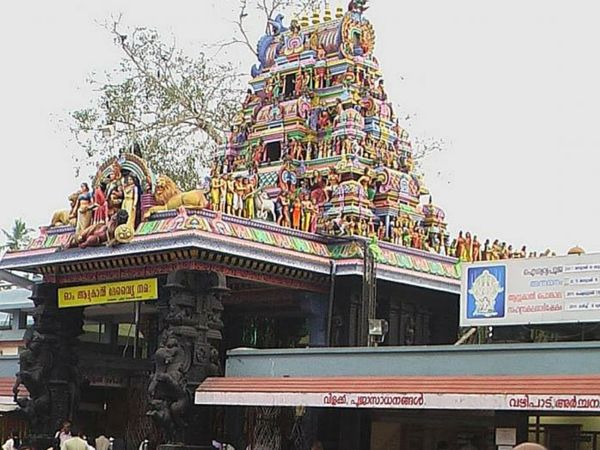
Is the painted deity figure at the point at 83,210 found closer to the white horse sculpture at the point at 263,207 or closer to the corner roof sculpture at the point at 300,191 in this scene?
the corner roof sculpture at the point at 300,191

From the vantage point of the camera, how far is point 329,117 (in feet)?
78.5

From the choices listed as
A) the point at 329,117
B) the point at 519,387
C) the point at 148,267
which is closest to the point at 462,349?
the point at 519,387

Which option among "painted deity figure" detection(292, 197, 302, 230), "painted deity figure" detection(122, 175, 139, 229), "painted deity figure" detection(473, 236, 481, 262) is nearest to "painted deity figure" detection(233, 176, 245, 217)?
"painted deity figure" detection(292, 197, 302, 230)

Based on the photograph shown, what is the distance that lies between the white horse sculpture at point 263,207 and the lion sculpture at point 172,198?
1524 mm

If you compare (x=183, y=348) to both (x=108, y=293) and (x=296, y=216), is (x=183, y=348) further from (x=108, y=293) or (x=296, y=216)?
(x=296, y=216)

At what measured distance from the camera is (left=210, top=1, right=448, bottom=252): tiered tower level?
2244 cm


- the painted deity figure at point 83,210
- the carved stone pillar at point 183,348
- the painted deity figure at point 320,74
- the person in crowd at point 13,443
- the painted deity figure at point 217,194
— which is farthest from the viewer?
the painted deity figure at point 320,74

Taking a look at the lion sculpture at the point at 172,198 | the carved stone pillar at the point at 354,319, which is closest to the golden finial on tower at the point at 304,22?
the lion sculpture at the point at 172,198

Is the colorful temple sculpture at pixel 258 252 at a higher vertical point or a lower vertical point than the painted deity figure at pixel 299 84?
lower

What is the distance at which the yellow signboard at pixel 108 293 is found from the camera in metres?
20.4

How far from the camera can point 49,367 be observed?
2184cm

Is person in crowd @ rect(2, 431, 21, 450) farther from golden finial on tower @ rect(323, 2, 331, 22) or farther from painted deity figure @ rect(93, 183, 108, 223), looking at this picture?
golden finial on tower @ rect(323, 2, 331, 22)

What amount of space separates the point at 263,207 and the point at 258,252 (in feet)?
4.98

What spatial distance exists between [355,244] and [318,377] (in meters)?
3.91
